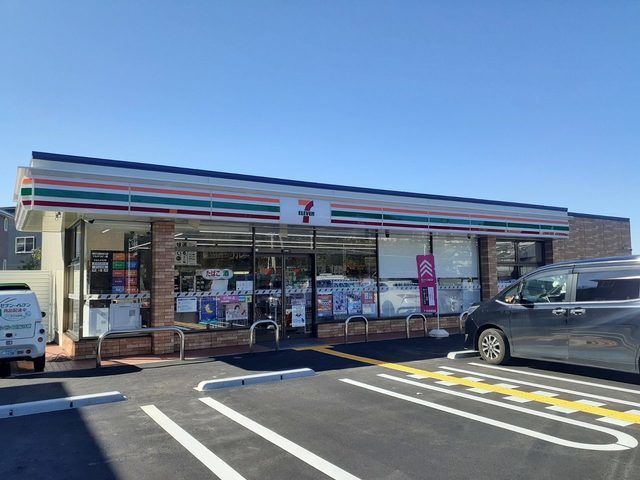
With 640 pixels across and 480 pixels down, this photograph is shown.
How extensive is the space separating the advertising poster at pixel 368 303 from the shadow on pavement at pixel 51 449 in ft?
29.3

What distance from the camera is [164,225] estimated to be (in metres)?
11.2

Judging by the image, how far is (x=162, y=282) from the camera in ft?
36.3

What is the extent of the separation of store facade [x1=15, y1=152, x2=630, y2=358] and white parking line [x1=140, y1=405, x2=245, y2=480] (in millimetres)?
4989

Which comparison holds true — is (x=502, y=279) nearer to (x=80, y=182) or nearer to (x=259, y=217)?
(x=259, y=217)

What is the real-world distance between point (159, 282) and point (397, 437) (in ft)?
24.0

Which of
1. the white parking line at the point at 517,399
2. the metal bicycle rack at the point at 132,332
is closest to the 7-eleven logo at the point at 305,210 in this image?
the metal bicycle rack at the point at 132,332

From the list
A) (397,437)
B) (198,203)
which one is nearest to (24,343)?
(198,203)

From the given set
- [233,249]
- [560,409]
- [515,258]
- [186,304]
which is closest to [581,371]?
[560,409]

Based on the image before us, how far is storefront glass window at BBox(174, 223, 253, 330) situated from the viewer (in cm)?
1168

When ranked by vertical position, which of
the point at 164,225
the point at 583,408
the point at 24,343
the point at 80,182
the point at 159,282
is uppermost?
the point at 80,182

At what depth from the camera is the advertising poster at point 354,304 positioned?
14.0 m

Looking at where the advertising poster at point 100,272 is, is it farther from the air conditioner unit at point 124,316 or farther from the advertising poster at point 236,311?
the advertising poster at point 236,311

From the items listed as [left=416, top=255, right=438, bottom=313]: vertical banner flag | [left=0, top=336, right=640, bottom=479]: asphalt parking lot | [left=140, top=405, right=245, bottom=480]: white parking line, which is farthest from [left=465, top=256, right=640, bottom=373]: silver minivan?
[left=140, top=405, right=245, bottom=480]: white parking line

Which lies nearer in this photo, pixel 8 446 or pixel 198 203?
pixel 8 446
